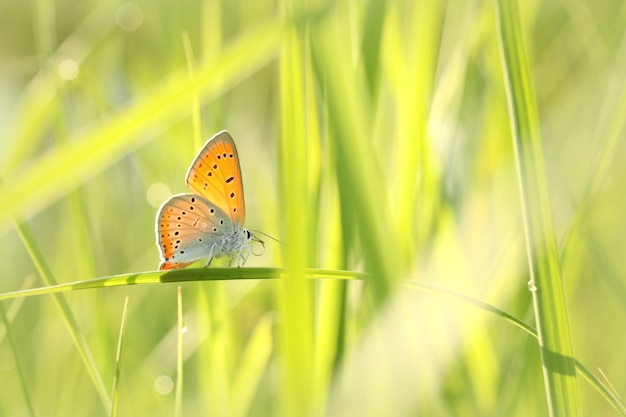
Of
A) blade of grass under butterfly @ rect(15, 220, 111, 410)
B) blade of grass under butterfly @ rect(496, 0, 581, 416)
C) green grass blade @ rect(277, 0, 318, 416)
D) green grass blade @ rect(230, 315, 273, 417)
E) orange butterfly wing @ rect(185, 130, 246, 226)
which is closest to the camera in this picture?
green grass blade @ rect(277, 0, 318, 416)

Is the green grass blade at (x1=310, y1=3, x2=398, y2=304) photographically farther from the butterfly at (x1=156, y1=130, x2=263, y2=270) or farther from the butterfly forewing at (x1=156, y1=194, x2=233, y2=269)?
the butterfly forewing at (x1=156, y1=194, x2=233, y2=269)

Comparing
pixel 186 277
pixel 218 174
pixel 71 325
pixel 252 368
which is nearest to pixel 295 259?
pixel 186 277

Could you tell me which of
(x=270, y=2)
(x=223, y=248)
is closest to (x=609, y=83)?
(x=223, y=248)

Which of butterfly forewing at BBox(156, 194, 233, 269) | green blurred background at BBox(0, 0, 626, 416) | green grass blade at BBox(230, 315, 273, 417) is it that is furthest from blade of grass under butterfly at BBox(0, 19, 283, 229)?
green grass blade at BBox(230, 315, 273, 417)

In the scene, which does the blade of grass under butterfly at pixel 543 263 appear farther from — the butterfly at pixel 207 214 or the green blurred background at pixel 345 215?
the butterfly at pixel 207 214

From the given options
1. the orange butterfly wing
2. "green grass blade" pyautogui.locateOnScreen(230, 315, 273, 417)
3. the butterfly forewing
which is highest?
the orange butterfly wing
